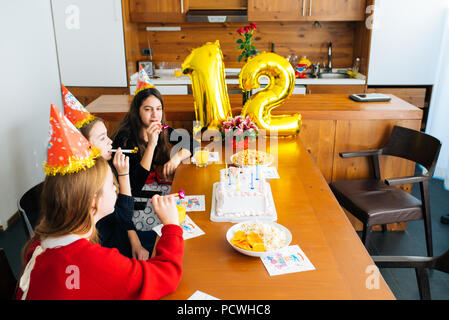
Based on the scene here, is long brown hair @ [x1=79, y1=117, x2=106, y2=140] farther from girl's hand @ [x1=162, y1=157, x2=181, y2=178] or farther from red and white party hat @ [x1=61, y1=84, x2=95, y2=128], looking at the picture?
girl's hand @ [x1=162, y1=157, x2=181, y2=178]

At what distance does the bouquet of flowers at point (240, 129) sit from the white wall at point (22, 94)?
5.88 feet

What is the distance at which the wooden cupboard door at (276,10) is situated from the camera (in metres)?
4.12

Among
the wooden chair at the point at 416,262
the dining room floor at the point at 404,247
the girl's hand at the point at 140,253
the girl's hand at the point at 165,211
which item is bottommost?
the dining room floor at the point at 404,247

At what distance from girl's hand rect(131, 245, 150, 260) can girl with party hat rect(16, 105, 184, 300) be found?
21.9 inches

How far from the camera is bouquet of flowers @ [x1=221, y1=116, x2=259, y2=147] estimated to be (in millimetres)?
2092

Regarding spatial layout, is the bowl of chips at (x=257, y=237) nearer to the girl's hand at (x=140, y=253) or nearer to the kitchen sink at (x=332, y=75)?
the girl's hand at (x=140, y=253)

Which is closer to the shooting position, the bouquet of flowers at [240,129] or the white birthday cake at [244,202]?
the white birthday cake at [244,202]

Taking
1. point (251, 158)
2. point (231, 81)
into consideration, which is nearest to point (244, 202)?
point (251, 158)

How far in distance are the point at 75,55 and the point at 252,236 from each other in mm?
3470

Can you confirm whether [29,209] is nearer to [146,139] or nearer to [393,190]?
[146,139]

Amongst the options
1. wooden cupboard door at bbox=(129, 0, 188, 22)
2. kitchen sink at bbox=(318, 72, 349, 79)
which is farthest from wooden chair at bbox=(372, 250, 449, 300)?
wooden cupboard door at bbox=(129, 0, 188, 22)

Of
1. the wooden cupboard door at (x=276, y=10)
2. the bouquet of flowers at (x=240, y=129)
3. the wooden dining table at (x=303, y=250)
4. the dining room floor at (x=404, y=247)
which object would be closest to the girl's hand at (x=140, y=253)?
the wooden dining table at (x=303, y=250)

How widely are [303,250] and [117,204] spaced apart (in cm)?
81

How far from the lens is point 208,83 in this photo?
7.18 feet
